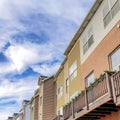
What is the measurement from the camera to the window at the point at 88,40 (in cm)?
2023

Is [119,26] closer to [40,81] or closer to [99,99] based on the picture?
[99,99]

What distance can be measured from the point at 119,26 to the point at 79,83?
822cm

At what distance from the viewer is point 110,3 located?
17.3m

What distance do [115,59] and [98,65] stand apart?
2372mm

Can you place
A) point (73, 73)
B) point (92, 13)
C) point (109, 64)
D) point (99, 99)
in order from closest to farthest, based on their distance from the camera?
point (99, 99) < point (109, 64) < point (92, 13) < point (73, 73)

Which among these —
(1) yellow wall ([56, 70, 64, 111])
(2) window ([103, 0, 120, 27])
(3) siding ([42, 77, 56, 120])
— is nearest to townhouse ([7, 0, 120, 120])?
(2) window ([103, 0, 120, 27])

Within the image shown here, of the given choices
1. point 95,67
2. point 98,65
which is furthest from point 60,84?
point 98,65

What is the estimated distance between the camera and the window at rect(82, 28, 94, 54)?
20.2 meters

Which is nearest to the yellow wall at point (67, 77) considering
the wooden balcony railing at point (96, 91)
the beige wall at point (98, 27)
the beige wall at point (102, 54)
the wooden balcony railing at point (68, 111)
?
the beige wall at point (102, 54)

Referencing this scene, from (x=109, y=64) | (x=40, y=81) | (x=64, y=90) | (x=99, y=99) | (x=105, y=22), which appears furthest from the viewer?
(x=40, y=81)

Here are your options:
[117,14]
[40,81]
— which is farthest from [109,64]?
[40,81]

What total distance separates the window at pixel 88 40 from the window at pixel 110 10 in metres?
2.56

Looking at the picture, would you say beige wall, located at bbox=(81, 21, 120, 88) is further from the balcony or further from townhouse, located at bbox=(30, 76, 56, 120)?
townhouse, located at bbox=(30, 76, 56, 120)

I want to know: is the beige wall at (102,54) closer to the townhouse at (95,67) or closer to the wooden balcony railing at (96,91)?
the townhouse at (95,67)
